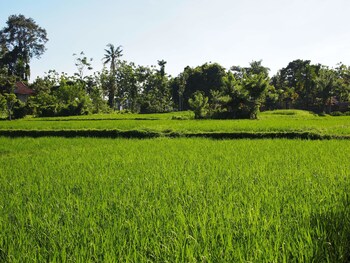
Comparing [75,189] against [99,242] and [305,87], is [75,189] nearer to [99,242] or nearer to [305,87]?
[99,242]

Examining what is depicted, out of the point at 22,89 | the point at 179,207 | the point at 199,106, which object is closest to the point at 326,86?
the point at 199,106

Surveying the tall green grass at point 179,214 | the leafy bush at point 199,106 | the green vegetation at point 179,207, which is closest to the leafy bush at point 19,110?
the leafy bush at point 199,106

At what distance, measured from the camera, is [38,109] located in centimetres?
2800

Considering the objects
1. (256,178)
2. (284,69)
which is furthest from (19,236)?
(284,69)

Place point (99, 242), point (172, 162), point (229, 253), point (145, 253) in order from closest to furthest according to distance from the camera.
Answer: point (229, 253) < point (145, 253) < point (99, 242) < point (172, 162)

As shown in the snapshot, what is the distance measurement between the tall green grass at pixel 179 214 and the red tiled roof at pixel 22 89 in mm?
33790

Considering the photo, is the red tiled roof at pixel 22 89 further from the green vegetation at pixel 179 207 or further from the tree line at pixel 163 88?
the green vegetation at pixel 179 207

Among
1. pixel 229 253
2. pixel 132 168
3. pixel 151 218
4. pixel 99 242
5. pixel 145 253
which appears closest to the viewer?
pixel 229 253

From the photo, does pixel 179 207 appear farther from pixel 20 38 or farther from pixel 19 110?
pixel 20 38

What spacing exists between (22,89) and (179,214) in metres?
38.2

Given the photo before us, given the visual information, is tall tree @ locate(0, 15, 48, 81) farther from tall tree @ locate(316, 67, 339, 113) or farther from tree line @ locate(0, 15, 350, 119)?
tall tree @ locate(316, 67, 339, 113)

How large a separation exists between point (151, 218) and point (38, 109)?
28036mm

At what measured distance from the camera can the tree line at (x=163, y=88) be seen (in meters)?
20.8

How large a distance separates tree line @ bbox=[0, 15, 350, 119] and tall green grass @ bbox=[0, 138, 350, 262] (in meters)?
15.7
